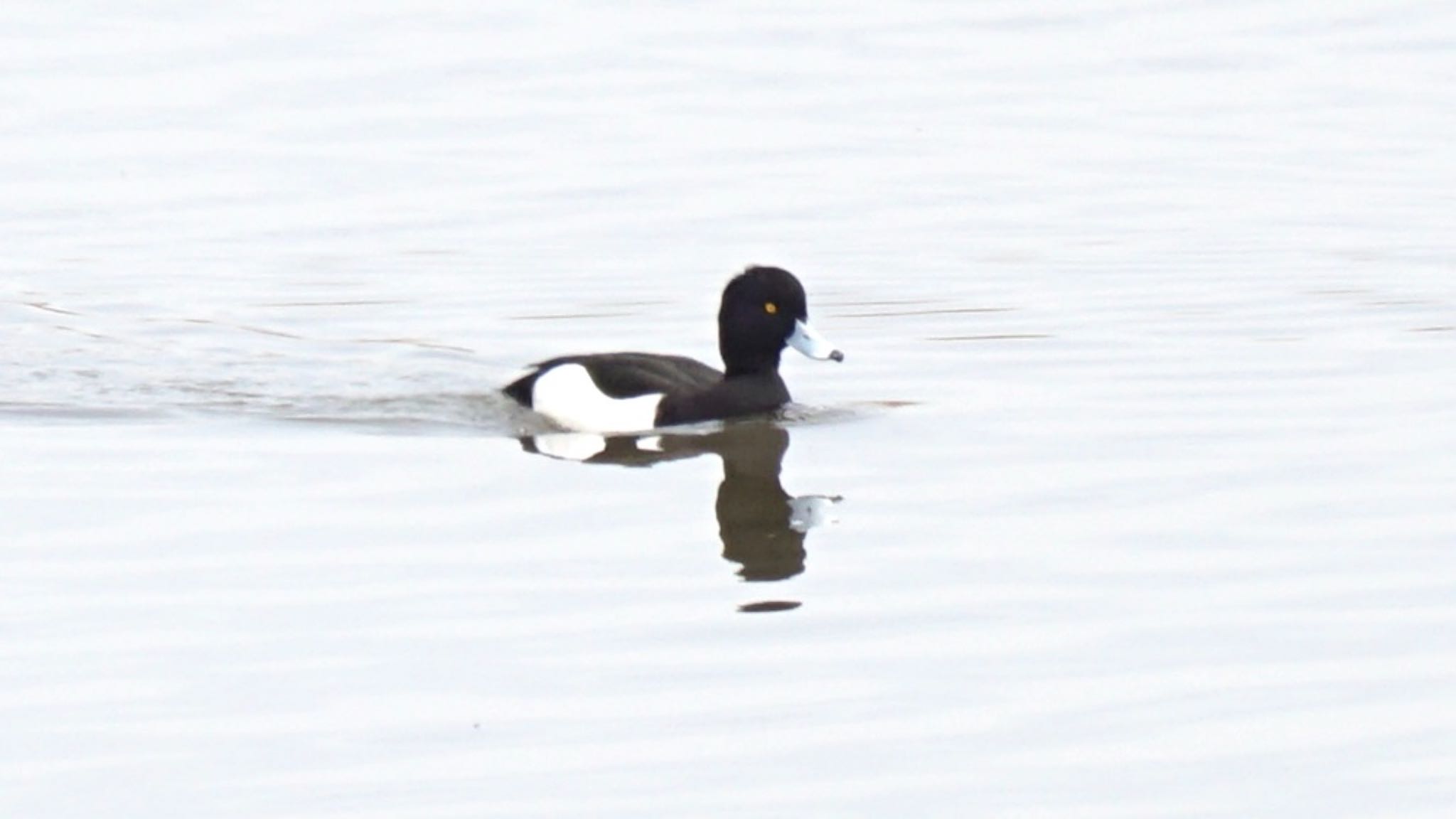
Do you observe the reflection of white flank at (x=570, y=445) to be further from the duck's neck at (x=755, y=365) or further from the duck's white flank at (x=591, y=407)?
the duck's neck at (x=755, y=365)

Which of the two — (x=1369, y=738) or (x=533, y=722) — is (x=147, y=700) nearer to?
(x=533, y=722)

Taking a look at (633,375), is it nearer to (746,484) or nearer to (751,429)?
(751,429)

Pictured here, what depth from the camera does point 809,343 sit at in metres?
12.1

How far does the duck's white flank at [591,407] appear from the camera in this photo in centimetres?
1166

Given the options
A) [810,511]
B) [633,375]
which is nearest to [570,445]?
[633,375]

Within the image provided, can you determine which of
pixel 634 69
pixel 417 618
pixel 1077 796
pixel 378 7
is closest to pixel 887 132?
pixel 634 69

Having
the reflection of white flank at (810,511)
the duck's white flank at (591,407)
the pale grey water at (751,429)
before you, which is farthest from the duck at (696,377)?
the reflection of white flank at (810,511)

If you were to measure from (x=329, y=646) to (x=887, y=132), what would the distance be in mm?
11526

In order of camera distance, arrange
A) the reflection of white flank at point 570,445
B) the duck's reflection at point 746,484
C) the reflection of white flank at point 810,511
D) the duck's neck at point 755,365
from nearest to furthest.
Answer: the duck's reflection at point 746,484, the reflection of white flank at point 810,511, the reflection of white flank at point 570,445, the duck's neck at point 755,365

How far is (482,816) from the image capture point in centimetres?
636

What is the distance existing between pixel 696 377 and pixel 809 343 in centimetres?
50

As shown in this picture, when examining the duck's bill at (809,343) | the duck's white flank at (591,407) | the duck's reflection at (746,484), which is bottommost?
the duck's reflection at (746,484)

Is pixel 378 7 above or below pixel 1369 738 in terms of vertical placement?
above

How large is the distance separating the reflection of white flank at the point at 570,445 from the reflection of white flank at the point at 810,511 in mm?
1216
